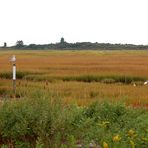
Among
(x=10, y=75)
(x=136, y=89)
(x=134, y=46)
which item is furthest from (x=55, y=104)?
(x=134, y=46)

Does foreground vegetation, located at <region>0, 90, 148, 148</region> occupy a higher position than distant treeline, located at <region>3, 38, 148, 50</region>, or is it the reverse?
foreground vegetation, located at <region>0, 90, 148, 148</region>

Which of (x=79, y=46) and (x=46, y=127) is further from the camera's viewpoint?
(x=79, y=46)

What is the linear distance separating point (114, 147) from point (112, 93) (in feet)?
38.1

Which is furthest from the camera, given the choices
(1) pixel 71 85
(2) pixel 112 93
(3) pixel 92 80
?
(3) pixel 92 80

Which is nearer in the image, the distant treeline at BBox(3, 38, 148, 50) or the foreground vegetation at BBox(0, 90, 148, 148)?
the foreground vegetation at BBox(0, 90, 148, 148)

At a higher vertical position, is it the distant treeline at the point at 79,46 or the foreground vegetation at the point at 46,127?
the foreground vegetation at the point at 46,127

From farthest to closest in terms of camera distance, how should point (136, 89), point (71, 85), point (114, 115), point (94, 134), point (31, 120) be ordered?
point (71, 85), point (136, 89), point (114, 115), point (31, 120), point (94, 134)

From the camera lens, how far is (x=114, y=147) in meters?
5.61

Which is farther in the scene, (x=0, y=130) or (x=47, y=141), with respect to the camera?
(x=0, y=130)

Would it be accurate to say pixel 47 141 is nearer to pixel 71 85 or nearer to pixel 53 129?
pixel 53 129

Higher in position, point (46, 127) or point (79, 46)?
point (46, 127)

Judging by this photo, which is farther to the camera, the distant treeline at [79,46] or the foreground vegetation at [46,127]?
the distant treeline at [79,46]

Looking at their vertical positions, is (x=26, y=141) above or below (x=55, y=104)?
below

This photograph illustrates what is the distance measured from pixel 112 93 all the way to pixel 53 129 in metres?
10.6
